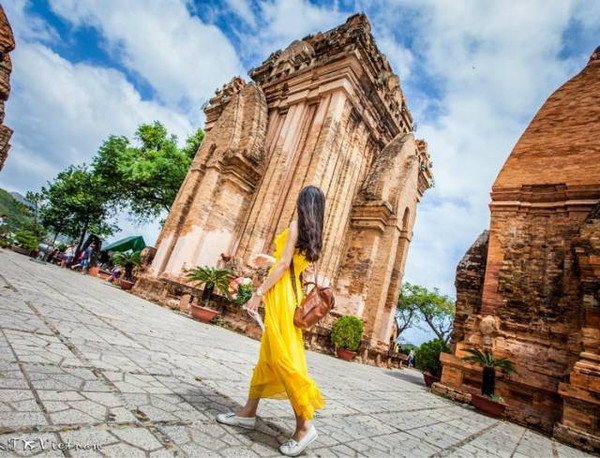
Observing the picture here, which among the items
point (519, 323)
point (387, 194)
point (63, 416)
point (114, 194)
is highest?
point (387, 194)

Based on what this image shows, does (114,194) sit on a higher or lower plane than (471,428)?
higher

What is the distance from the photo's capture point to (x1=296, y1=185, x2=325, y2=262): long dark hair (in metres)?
2.16

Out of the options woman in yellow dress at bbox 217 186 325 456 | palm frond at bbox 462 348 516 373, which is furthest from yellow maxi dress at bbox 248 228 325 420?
palm frond at bbox 462 348 516 373

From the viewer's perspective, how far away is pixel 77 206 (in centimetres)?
1989

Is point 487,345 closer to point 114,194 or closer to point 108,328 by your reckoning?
point 108,328

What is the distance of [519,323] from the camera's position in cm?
702

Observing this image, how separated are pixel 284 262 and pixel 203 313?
253 inches

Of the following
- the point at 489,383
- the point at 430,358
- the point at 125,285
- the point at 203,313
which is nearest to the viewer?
the point at 489,383

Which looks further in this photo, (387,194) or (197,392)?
(387,194)

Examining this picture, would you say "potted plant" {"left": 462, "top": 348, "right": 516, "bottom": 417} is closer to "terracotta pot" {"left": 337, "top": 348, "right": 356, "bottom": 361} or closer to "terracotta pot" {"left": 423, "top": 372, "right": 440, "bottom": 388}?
"terracotta pot" {"left": 423, "top": 372, "right": 440, "bottom": 388}

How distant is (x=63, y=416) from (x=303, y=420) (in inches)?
49.3

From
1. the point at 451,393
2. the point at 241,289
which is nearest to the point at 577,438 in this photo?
the point at 451,393

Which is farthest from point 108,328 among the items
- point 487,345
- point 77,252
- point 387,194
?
point 77,252

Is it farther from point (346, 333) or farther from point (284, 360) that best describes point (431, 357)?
point (284, 360)
